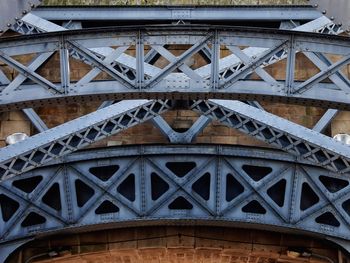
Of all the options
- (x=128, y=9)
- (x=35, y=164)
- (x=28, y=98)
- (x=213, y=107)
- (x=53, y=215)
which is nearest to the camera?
(x=28, y=98)

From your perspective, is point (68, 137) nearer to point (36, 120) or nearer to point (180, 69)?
point (180, 69)

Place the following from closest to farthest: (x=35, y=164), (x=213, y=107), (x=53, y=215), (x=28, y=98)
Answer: (x=28, y=98) → (x=35, y=164) → (x=213, y=107) → (x=53, y=215)

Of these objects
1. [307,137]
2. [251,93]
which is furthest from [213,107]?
[251,93]

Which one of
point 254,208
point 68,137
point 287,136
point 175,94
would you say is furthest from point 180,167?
point 175,94

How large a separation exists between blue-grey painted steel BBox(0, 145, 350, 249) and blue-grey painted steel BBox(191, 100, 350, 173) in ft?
9.52

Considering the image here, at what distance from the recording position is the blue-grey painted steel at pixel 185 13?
20.1m

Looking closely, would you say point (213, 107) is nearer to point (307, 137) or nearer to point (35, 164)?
point (307, 137)

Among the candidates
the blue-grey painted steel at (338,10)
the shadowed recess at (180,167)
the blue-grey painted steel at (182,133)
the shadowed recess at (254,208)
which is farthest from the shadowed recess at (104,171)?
the blue-grey painted steel at (338,10)

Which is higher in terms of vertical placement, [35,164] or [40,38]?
[40,38]

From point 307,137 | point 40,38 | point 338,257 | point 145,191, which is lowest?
point 338,257

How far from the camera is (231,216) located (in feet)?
63.1

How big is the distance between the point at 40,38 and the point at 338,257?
9.56 m

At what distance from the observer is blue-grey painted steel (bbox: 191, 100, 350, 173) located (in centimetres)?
1516

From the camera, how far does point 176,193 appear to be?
19188 mm
